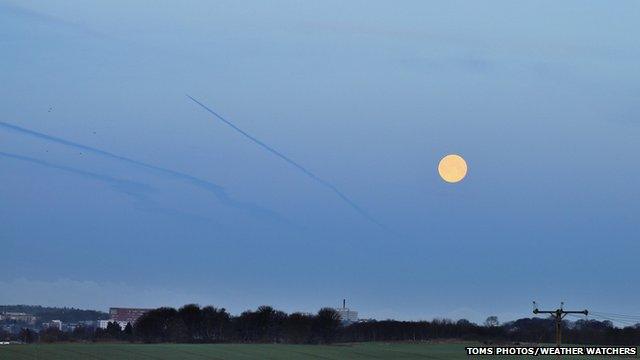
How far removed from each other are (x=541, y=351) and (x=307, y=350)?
35.5 meters

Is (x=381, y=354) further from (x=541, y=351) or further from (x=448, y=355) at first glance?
(x=541, y=351)

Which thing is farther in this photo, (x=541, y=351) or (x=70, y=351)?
(x=541, y=351)

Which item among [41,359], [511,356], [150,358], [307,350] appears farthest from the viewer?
[307,350]

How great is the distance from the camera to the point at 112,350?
14688 centimetres

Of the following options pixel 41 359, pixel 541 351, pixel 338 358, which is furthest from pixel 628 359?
pixel 41 359

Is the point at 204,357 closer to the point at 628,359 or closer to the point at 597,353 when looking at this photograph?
the point at 628,359

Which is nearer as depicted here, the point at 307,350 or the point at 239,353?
the point at 239,353

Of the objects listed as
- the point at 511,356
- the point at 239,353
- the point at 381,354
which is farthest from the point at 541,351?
the point at 239,353

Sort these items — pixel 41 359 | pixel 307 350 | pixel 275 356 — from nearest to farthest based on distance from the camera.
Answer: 1. pixel 41 359
2. pixel 275 356
3. pixel 307 350

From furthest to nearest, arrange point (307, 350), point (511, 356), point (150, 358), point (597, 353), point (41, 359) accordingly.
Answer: point (597, 353) < point (307, 350) < point (511, 356) < point (150, 358) < point (41, 359)

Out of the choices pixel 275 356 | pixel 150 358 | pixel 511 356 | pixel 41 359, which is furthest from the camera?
pixel 511 356

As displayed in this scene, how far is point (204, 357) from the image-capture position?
138 meters

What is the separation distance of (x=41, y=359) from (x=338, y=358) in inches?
1687

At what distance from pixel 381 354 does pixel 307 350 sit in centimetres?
1184
